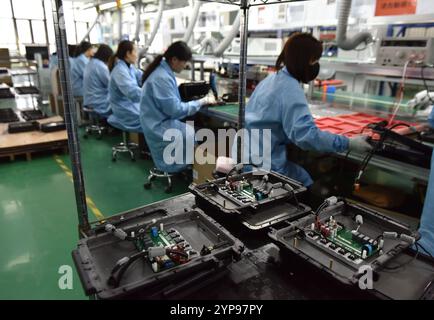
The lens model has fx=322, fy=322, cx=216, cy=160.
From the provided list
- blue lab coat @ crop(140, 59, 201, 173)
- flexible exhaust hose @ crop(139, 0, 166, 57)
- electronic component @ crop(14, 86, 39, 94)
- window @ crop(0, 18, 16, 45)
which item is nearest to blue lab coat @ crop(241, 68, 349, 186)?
blue lab coat @ crop(140, 59, 201, 173)

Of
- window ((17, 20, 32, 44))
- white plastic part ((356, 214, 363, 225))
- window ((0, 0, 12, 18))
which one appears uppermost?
window ((0, 0, 12, 18))

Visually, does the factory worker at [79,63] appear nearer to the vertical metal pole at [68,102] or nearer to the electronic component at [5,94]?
the electronic component at [5,94]

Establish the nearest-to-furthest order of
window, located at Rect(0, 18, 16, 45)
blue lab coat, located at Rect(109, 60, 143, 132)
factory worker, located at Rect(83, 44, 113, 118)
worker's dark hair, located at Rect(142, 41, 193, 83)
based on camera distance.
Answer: worker's dark hair, located at Rect(142, 41, 193, 83)
blue lab coat, located at Rect(109, 60, 143, 132)
factory worker, located at Rect(83, 44, 113, 118)
window, located at Rect(0, 18, 16, 45)

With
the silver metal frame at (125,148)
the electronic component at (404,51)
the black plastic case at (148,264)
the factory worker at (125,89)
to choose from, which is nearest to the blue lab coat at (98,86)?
the silver metal frame at (125,148)

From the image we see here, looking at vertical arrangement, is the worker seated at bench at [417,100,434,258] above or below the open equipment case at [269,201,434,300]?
below

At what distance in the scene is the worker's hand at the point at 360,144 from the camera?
1.71 m

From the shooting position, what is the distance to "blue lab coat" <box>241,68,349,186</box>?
1.73m

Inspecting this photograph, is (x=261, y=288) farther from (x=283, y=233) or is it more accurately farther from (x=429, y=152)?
(x=429, y=152)

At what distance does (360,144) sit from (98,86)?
4021 millimetres

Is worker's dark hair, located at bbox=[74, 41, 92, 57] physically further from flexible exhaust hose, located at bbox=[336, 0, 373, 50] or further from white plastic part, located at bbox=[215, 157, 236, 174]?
white plastic part, located at bbox=[215, 157, 236, 174]

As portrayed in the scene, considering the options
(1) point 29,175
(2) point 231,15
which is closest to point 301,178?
(1) point 29,175

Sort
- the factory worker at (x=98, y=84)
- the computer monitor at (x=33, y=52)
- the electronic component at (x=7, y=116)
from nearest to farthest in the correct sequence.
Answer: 1. the factory worker at (x=98, y=84)
2. the electronic component at (x=7, y=116)
3. the computer monitor at (x=33, y=52)

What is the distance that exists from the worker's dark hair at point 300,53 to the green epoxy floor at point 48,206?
162 cm

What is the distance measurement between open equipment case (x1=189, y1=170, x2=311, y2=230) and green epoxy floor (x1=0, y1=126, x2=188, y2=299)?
822 millimetres
